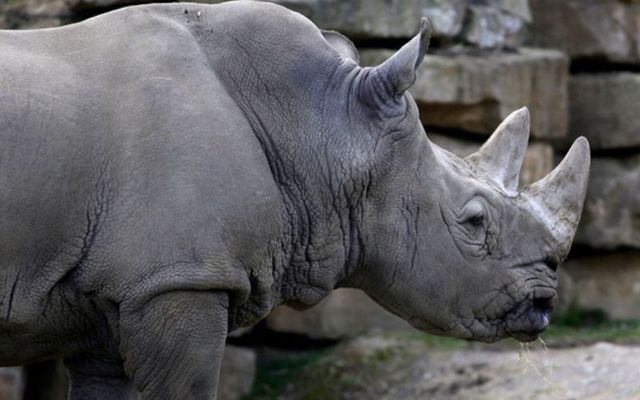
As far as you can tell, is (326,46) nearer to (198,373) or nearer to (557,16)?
(198,373)

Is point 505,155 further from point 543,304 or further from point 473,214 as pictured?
point 543,304

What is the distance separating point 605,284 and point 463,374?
220cm

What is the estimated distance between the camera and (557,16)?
402 inches

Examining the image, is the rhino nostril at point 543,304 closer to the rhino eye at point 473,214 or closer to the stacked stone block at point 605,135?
the rhino eye at point 473,214

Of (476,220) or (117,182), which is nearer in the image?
(117,182)

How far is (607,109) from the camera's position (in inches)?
396

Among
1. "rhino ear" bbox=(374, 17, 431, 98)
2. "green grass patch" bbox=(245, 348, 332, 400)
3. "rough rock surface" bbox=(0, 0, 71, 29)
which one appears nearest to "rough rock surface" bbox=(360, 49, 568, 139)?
"green grass patch" bbox=(245, 348, 332, 400)

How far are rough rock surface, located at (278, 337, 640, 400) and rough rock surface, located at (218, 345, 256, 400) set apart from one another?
10.9 inches

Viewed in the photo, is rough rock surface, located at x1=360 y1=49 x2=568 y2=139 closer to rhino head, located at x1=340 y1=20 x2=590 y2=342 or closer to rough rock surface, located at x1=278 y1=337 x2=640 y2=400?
rough rock surface, located at x1=278 y1=337 x2=640 y2=400

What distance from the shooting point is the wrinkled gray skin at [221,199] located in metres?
4.24

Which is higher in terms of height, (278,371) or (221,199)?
(221,199)

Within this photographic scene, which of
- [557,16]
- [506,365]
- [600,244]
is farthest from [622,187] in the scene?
[506,365]

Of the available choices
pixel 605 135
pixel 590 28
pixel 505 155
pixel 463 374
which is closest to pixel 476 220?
pixel 505 155

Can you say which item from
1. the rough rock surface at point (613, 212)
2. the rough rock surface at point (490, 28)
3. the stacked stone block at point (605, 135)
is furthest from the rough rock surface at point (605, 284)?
the rough rock surface at point (490, 28)
